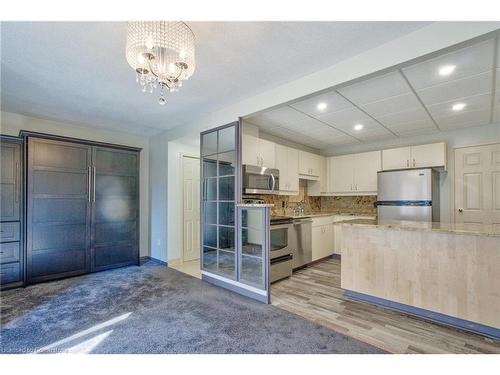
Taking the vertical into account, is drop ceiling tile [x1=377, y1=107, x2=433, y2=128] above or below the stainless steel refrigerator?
above

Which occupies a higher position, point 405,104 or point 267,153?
point 405,104

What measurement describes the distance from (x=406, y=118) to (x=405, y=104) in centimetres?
60

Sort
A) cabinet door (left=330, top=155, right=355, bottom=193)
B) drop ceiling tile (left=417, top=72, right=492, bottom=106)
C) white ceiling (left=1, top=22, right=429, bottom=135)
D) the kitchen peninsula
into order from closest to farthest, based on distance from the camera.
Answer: white ceiling (left=1, top=22, right=429, bottom=135) < the kitchen peninsula < drop ceiling tile (left=417, top=72, right=492, bottom=106) < cabinet door (left=330, top=155, right=355, bottom=193)

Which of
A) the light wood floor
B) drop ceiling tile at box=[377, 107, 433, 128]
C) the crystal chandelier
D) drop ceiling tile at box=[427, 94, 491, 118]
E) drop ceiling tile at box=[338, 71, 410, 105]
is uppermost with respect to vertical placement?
drop ceiling tile at box=[338, 71, 410, 105]

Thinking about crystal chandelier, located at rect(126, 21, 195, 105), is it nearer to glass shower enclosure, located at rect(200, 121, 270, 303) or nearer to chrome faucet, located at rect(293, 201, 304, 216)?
glass shower enclosure, located at rect(200, 121, 270, 303)

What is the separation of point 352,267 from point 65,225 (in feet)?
13.6

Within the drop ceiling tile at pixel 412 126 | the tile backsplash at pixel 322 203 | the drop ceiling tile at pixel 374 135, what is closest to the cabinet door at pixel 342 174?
the tile backsplash at pixel 322 203

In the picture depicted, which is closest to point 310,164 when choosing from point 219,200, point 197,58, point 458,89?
point 219,200

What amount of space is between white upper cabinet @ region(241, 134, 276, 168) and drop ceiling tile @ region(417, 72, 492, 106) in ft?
6.81

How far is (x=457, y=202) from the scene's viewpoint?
3982mm

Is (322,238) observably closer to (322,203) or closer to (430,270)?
(322,203)

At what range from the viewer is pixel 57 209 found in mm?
3551

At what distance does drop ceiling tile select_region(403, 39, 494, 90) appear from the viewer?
6.43 feet

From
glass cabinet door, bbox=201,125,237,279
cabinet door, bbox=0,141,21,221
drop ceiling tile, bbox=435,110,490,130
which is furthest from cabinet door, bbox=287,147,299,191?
cabinet door, bbox=0,141,21,221
